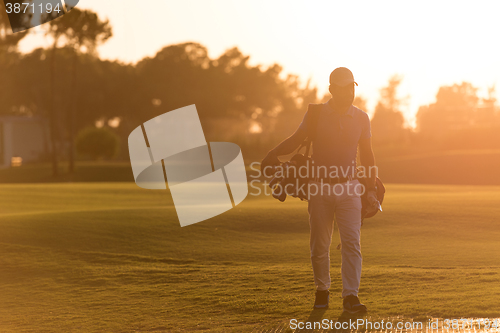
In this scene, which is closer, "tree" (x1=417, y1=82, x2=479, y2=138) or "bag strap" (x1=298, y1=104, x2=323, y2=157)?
"bag strap" (x1=298, y1=104, x2=323, y2=157)

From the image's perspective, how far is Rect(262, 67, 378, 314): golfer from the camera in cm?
555

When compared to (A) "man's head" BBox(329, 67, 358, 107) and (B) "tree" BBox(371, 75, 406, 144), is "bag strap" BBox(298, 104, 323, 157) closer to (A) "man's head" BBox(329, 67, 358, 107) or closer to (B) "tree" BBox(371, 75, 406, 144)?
(A) "man's head" BBox(329, 67, 358, 107)

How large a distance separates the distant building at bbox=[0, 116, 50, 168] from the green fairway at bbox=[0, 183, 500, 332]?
5525 centimetres

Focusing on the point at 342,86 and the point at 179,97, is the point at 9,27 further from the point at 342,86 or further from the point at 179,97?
the point at 179,97

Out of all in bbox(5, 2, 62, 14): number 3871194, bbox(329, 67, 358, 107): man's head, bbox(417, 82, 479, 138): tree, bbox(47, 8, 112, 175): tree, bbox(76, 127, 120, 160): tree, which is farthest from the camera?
bbox(417, 82, 479, 138): tree

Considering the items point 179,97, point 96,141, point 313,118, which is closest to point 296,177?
point 313,118

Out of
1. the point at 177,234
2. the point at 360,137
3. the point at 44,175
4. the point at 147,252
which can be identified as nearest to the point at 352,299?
the point at 360,137

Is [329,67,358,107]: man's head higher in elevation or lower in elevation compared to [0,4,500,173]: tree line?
lower

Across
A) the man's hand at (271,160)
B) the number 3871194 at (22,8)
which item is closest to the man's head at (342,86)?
the man's hand at (271,160)

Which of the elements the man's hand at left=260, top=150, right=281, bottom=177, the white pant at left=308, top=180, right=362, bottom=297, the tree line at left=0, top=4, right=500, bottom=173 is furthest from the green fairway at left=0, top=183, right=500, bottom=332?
the tree line at left=0, top=4, right=500, bottom=173

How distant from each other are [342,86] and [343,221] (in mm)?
1238

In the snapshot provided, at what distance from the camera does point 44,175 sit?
4731cm

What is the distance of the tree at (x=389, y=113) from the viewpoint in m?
98.1

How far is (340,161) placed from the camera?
5562mm
